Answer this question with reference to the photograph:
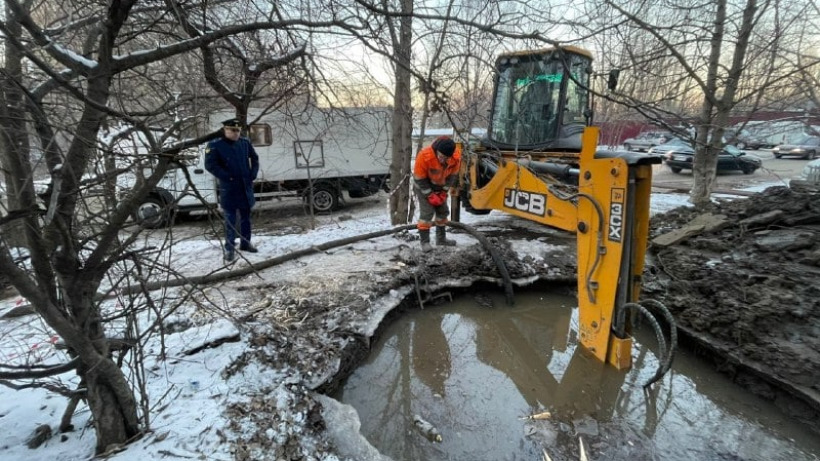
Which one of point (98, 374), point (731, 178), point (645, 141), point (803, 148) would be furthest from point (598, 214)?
point (803, 148)

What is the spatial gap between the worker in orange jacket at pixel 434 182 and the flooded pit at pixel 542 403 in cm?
162

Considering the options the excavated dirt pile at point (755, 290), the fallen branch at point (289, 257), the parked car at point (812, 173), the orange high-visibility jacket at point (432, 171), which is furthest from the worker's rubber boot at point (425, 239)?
the parked car at point (812, 173)

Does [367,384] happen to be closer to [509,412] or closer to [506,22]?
[509,412]

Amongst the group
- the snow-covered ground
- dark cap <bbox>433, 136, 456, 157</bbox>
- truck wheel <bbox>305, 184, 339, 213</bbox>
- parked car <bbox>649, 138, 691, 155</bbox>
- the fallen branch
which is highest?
parked car <bbox>649, 138, 691, 155</bbox>

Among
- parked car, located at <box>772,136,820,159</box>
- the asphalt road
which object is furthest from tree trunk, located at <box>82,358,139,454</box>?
parked car, located at <box>772,136,820,159</box>

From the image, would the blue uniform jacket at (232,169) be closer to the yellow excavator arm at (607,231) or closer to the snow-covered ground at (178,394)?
the snow-covered ground at (178,394)

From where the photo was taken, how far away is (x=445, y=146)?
16.9 ft

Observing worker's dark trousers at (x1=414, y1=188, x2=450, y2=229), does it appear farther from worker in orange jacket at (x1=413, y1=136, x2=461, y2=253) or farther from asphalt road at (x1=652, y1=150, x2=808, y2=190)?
asphalt road at (x1=652, y1=150, x2=808, y2=190)

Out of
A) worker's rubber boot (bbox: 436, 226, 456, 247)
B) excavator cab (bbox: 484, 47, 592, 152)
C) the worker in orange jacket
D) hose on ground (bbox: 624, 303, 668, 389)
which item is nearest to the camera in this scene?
hose on ground (bbox: 624, 303, 668, 389)

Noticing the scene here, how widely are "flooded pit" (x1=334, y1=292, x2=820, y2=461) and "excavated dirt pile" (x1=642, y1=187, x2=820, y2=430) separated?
0.24 m

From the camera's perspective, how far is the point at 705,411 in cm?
317

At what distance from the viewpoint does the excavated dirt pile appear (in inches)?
128

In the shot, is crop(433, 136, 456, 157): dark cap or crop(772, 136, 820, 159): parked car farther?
crop(772, 136, 820, 159): parked car

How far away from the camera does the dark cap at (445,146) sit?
16.9 ft
